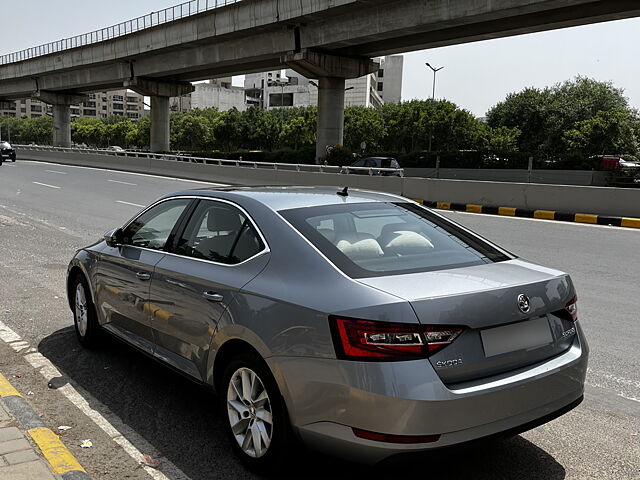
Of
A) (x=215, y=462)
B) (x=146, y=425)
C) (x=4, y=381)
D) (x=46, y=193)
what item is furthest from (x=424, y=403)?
(x=46, y=193)

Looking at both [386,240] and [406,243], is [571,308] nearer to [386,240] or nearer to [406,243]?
[406,243]

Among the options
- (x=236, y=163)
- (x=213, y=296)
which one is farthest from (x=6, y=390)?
(x=236, y=163)

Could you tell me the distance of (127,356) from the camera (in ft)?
17.4

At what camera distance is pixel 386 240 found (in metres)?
3.56

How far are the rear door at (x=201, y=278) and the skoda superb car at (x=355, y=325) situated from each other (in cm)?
1

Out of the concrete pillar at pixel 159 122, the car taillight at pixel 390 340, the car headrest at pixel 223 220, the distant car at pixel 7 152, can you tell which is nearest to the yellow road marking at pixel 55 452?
the car headrest at pixel 223 220

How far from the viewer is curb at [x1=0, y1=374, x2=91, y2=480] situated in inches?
128

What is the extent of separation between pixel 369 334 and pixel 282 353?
494mm

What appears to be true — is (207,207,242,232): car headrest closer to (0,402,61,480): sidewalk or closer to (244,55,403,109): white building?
(0,402,61,480): sidewalk

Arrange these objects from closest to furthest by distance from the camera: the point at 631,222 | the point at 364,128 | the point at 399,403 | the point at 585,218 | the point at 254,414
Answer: the point at 399,403, the point at 254,414, the point at 631,222, the point at 585,218, the point at 364,128

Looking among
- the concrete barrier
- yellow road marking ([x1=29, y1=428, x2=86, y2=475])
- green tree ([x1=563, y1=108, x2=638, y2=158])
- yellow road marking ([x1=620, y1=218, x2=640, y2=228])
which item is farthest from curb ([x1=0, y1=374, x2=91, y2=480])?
green tree ([x1=563, y1=108, x2=638, y2=158])

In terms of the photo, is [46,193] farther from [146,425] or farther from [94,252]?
[146,425]

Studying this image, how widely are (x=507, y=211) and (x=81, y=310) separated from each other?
14245mm

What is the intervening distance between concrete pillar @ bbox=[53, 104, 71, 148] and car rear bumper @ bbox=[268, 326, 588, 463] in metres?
66.4
